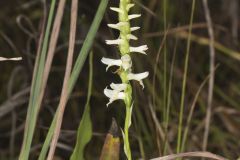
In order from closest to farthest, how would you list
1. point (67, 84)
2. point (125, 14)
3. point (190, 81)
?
point (125, 14) < point (67, 84) < point (190, 81)

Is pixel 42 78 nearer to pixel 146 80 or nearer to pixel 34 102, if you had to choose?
pixel 34 102

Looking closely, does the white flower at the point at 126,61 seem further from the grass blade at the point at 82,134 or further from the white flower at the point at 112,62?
the grass blade at the point at 82,134

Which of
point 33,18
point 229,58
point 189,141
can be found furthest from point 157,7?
point 189,141

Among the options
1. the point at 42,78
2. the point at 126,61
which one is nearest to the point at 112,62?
the point at 126,61

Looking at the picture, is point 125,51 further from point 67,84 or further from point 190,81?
point 190,81

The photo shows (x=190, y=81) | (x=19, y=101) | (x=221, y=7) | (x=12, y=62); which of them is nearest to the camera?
(x=19, y=101)

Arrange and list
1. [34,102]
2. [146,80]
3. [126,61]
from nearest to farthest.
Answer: [126,61]
[34,102]
[146,80]

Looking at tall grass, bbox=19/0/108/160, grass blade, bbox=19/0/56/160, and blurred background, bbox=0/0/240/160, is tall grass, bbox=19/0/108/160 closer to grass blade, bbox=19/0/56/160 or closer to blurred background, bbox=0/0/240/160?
grass blade, bbox=19/0/56/160

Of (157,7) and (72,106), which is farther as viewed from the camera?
(157,7)
